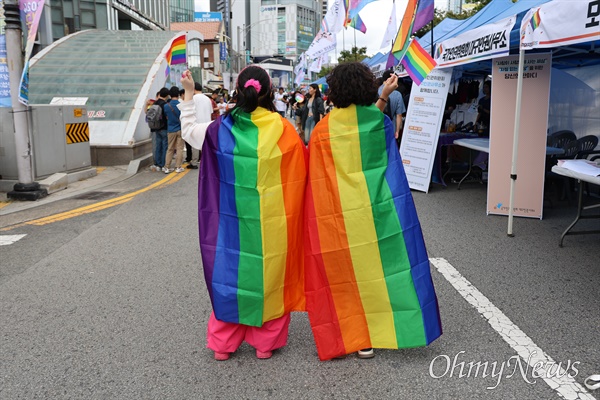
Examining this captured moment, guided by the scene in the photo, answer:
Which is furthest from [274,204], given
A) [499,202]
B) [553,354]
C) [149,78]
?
[149,78]

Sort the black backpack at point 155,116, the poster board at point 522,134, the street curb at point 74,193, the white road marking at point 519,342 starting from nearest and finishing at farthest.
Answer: the white road marking at point 519,342 < the poster board at point 522,134 < the street curb at point 74,193 < the black backpack at point 155,116

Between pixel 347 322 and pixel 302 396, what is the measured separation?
1.65ft

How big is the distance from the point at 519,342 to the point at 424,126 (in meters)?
5.88

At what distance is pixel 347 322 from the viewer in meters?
3.15

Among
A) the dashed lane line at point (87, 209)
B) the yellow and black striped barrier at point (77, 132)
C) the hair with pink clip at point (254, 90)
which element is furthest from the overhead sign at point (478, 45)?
the yellow and black striped barrier at point (77, 132)

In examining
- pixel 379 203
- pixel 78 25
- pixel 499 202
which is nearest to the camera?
pixel 379 203

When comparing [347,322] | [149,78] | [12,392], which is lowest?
[12,392]

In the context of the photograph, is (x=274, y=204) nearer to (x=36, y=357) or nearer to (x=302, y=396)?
(x=302, y=396)

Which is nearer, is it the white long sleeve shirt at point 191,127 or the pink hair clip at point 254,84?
the pink hair clip at point 254,84

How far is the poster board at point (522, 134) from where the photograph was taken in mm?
6520

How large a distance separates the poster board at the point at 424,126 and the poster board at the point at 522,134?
1.73 m

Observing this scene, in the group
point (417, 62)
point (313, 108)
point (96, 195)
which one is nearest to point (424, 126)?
point (417, 62)
